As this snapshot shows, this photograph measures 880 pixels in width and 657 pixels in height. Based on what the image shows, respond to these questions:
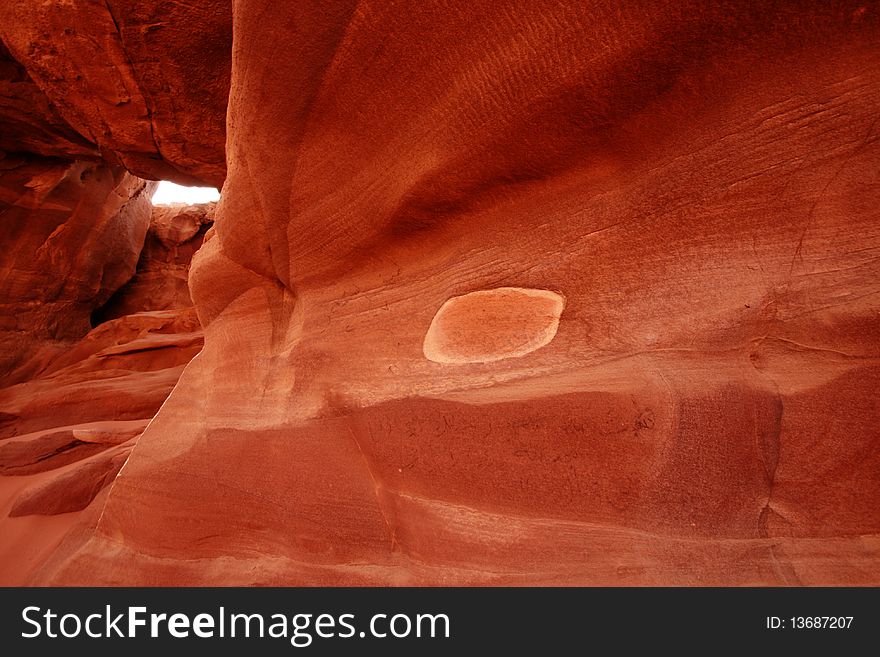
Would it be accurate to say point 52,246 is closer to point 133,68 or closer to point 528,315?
point 133,68

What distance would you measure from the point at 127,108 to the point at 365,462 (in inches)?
253

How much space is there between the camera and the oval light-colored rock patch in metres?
1.80

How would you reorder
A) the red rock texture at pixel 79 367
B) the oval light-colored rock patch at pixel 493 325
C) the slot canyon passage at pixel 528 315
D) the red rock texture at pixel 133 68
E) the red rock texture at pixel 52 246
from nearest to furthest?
the slot canyon passage at pixel 528 315 < the oval light-colored rock patch at pixel 493 325 < the red rock texture at pixel 79 367 < the red rock texture at pixel 133 68 < the red rock texture at pixel 52 246

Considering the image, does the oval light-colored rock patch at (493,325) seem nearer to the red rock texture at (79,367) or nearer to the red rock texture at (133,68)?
the red rock texture at (79,367)

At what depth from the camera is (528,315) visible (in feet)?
6.05

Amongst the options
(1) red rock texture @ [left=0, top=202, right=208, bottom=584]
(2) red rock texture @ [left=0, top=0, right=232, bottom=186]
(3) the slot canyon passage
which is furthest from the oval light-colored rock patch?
(2) red rock texture @ [left=0, top=0, right=232, bottom=186]

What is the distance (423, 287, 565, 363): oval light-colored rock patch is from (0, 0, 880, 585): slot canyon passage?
0.01m

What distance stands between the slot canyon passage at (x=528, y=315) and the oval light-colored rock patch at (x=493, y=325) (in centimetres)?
1

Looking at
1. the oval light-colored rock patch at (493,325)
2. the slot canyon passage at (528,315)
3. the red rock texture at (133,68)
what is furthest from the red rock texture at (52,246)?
the oval light-colored rock patch at (493,325)

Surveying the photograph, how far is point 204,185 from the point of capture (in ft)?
25.7

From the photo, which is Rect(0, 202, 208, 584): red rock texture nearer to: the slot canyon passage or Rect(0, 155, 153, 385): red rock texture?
Rect(0, 155, 153, 385): red rock texture

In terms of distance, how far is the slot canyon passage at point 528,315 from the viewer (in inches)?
51.1

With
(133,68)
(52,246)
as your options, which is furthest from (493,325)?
(52,246)

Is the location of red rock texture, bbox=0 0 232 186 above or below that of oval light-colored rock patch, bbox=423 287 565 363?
above
